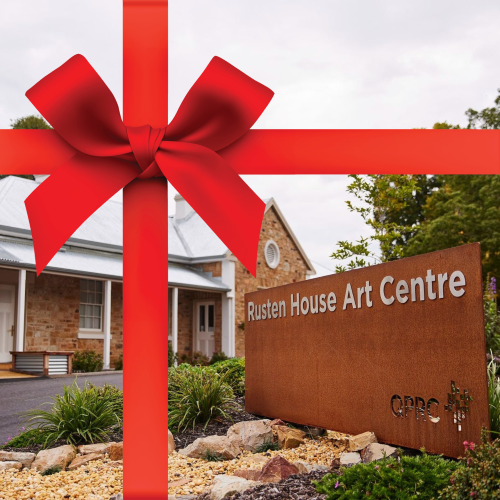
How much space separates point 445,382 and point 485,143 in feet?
11.5

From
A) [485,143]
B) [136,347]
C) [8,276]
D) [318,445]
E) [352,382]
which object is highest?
[8,276]

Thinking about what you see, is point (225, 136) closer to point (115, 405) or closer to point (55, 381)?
point (115, 405)

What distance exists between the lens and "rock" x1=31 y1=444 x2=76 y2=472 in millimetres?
5401

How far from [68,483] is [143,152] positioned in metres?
4.29

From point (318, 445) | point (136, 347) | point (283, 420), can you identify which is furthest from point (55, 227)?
point (283, 420)

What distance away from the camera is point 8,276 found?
16.5 meters

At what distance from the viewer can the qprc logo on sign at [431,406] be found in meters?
4.34

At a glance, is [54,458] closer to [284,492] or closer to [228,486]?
[228,486]

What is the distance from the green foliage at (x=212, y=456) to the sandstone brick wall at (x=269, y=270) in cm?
1530

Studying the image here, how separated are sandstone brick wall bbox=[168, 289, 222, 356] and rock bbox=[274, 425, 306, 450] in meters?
15.0

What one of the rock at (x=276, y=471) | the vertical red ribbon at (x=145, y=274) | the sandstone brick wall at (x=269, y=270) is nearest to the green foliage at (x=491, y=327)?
the rock at (x=276, y=471)

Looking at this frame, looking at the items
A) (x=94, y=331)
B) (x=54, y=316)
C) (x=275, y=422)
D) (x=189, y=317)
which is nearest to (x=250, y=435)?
(x=275, y=422)

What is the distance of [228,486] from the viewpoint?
403 cm

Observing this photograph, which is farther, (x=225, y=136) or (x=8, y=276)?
(x=8, y=276)
